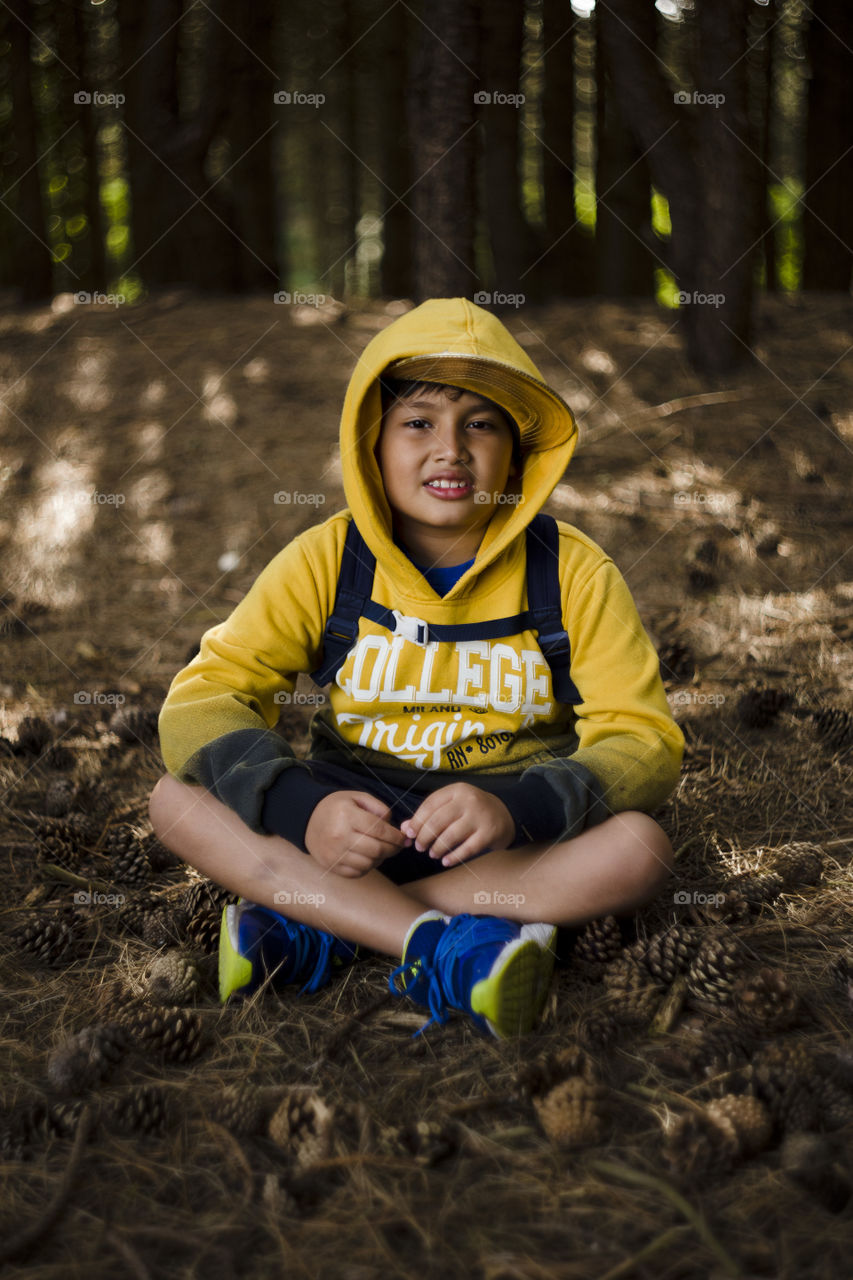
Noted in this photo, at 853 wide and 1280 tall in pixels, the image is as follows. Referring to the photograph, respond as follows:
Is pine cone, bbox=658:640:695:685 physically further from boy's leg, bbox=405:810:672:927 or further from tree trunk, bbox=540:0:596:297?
tree trunk, bbox=540:0:596:297

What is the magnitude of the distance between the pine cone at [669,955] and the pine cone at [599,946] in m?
0.06

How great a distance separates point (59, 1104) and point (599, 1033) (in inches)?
32.7

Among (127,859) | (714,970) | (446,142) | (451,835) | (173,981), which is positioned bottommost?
(127,859)

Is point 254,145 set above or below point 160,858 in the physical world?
above

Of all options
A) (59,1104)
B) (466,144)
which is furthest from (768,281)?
(59,1104)

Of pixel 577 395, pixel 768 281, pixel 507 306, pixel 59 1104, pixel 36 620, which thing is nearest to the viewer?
pixel 59 1104

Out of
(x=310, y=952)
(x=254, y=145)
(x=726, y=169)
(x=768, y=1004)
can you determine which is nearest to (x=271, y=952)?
(x=310, y=952)

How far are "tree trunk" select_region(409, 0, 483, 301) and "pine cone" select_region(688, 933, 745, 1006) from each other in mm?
2838

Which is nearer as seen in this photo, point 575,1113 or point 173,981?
point 575,1113

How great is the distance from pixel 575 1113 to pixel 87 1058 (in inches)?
29.3

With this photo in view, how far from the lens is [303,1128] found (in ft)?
4.55

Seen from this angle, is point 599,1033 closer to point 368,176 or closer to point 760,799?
point 760,799

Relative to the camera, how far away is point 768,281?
9.07 m

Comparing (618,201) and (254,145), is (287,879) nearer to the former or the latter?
(618,201)
